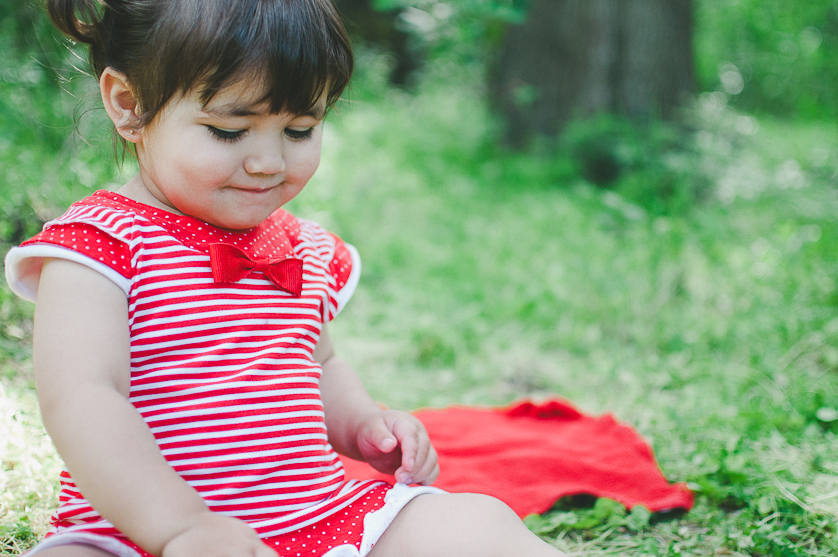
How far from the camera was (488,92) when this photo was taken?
19.1 feet

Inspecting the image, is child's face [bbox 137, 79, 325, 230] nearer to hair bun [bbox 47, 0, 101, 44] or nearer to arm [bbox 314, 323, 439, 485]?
hair bun [bbox 47, 0, 101, 44]

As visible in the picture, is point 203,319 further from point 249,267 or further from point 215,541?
point 215,541

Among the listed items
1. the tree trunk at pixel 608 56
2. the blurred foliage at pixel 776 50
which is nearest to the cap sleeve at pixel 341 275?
the tree trunk at pixel 608 56

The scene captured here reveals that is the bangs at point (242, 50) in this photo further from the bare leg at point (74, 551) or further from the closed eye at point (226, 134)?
the bare leg at point (74, 551)

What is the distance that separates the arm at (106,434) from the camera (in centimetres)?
94

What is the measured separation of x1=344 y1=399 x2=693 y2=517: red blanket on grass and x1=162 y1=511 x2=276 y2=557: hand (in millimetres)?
745

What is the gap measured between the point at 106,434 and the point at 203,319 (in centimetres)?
25

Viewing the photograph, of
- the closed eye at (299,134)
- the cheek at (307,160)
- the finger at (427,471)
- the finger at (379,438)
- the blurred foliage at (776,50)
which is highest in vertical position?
the blurred foliage at (776,50)

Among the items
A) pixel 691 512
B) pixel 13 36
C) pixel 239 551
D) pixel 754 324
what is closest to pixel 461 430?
pixel 691 512

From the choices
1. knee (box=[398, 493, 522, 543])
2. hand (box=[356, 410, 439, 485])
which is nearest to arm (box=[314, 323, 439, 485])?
hand (box=[356, 410, 439, 485])

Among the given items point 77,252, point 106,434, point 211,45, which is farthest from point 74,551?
point 211,45

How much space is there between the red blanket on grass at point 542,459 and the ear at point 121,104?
0.95 meters

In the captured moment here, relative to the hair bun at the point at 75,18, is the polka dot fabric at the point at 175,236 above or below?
below

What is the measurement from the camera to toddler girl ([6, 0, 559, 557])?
3.25 ft
